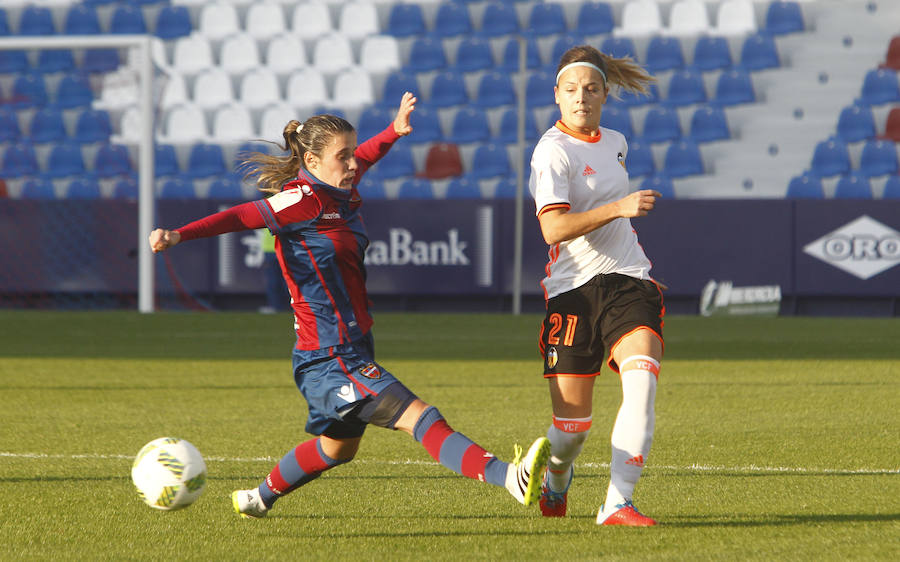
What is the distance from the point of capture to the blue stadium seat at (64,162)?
65.9 ft

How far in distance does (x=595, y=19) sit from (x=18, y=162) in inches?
402

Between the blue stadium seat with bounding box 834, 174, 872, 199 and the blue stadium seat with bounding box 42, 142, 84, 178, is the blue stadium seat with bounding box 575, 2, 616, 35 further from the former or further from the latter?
the blue stadium seat with bounding box 42, 142, 84, 178

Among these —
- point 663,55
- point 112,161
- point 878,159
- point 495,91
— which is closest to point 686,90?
point 663,55

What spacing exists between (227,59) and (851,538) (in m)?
19.5

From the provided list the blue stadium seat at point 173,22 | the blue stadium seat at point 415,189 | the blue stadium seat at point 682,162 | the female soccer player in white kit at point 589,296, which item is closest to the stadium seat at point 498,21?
Answer: the blue stadium seat at point 415,189

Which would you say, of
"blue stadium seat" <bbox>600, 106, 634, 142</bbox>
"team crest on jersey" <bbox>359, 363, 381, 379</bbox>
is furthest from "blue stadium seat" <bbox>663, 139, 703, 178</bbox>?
"team crest on jersey" <bbox>359, 363, 381, 379</bbox>

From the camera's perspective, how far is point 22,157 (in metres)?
20.2

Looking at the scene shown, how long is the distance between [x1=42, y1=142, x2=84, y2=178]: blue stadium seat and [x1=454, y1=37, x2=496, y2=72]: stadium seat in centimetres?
671

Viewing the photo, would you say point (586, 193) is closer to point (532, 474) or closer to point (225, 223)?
point (532, 474)

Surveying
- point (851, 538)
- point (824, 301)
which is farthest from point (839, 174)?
point (851, 538)

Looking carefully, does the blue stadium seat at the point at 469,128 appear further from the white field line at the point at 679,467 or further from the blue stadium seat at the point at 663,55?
the white field line at the point at 679,467

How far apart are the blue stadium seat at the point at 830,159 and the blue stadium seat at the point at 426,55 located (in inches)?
262

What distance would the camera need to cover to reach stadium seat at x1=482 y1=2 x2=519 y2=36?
2156cm

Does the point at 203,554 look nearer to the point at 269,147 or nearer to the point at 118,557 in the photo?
the point at 118,557
